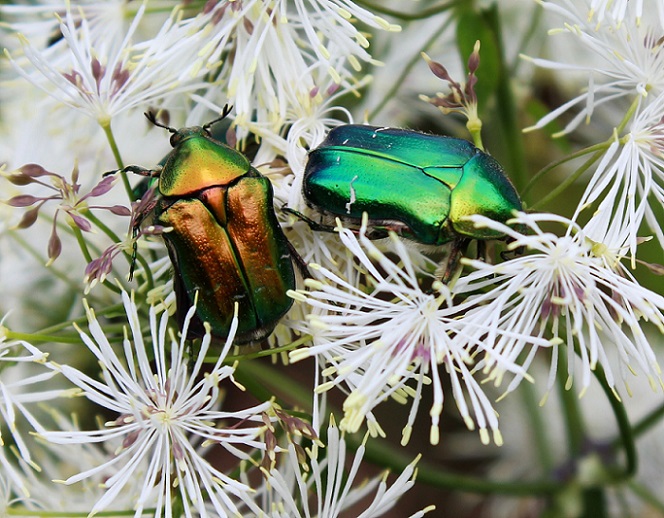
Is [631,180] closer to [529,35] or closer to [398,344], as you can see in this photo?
[398,344]

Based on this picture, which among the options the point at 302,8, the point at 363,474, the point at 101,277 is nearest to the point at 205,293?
the point at 101,277

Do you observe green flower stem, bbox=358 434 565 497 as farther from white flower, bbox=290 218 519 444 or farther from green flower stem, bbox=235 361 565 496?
white flower, bbox=290 218 519 444

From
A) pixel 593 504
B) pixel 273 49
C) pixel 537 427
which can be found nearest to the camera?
pixel 273 49

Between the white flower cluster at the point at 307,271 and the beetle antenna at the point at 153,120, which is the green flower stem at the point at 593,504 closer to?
the white flower cluster at the point at 307,271

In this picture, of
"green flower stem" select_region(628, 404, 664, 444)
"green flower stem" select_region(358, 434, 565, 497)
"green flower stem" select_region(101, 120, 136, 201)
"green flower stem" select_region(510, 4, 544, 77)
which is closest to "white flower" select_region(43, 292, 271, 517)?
"green flower stem" select_region(101, 120, 136, 201)

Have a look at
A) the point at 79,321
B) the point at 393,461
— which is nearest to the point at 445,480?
the point at 393,461

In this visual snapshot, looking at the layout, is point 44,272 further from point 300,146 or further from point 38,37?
point 300,146
